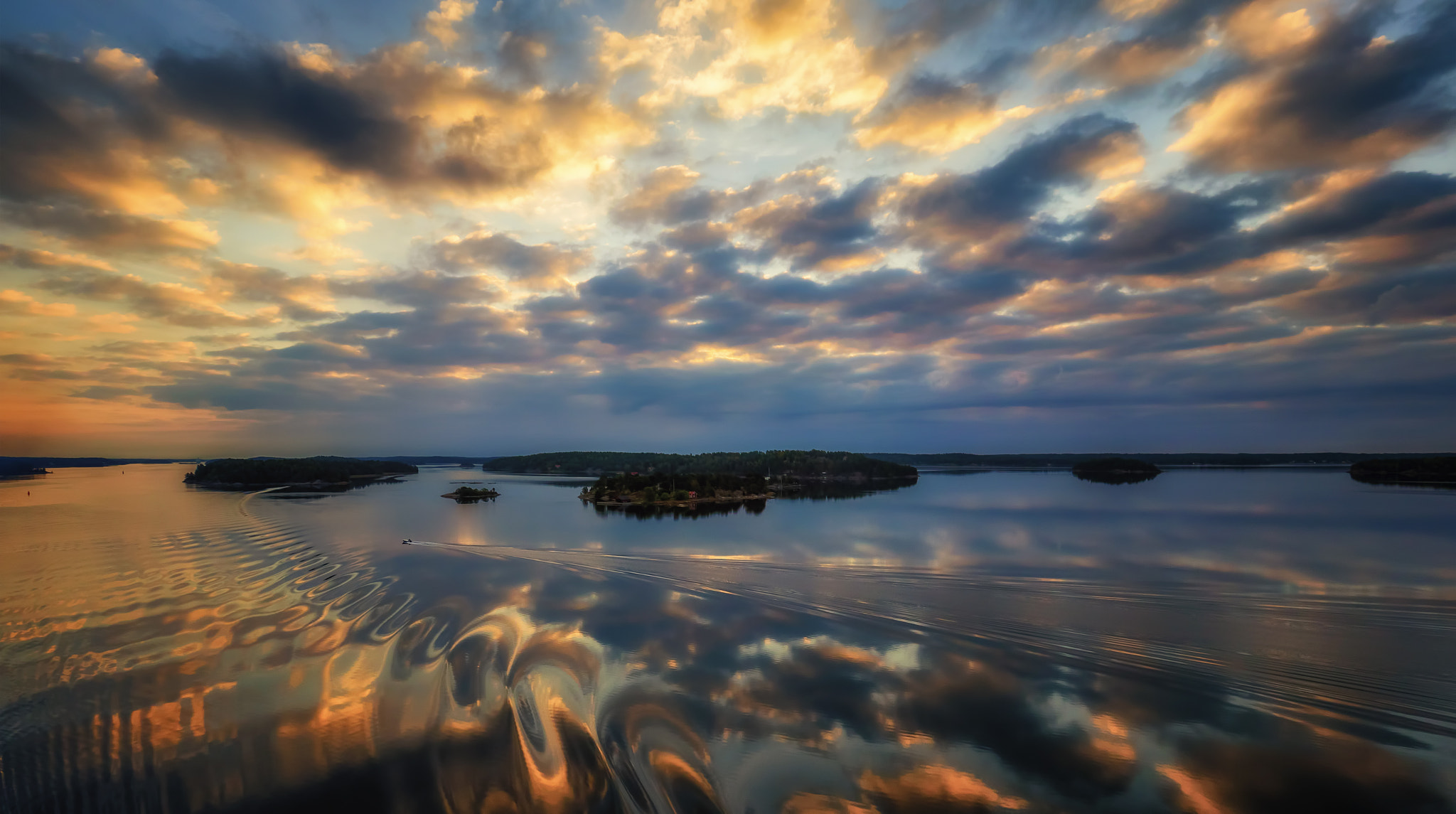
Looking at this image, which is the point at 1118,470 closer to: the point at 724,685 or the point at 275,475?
the point at 724,685

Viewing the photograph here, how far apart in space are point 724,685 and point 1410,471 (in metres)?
157

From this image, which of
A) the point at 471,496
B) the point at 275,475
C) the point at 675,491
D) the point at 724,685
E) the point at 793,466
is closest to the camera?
the point at 724,685

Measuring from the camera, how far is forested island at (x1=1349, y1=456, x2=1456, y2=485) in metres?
97.1

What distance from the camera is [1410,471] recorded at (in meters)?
102

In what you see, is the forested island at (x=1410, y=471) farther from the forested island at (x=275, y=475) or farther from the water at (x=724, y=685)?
the forested island at (x=275, y=475)

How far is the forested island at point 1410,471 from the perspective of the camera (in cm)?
9712

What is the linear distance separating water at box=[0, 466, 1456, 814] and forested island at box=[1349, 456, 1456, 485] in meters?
118

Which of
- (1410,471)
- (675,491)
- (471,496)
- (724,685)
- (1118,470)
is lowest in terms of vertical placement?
(1118,470)

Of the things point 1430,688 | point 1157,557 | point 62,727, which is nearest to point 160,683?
point 62,727

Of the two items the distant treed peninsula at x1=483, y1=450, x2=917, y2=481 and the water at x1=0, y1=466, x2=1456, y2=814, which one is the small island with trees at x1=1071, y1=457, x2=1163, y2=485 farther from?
the water at x1=0, y1=466, x2=1456, y2=814

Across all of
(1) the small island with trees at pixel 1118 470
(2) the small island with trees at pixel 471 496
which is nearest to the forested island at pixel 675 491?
(2) the small island with trees at pixel 471 496

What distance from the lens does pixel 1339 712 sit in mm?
9336

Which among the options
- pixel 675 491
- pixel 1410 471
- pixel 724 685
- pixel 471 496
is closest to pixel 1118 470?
pixel 1410 471

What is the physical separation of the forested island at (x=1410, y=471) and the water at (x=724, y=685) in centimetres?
11798
